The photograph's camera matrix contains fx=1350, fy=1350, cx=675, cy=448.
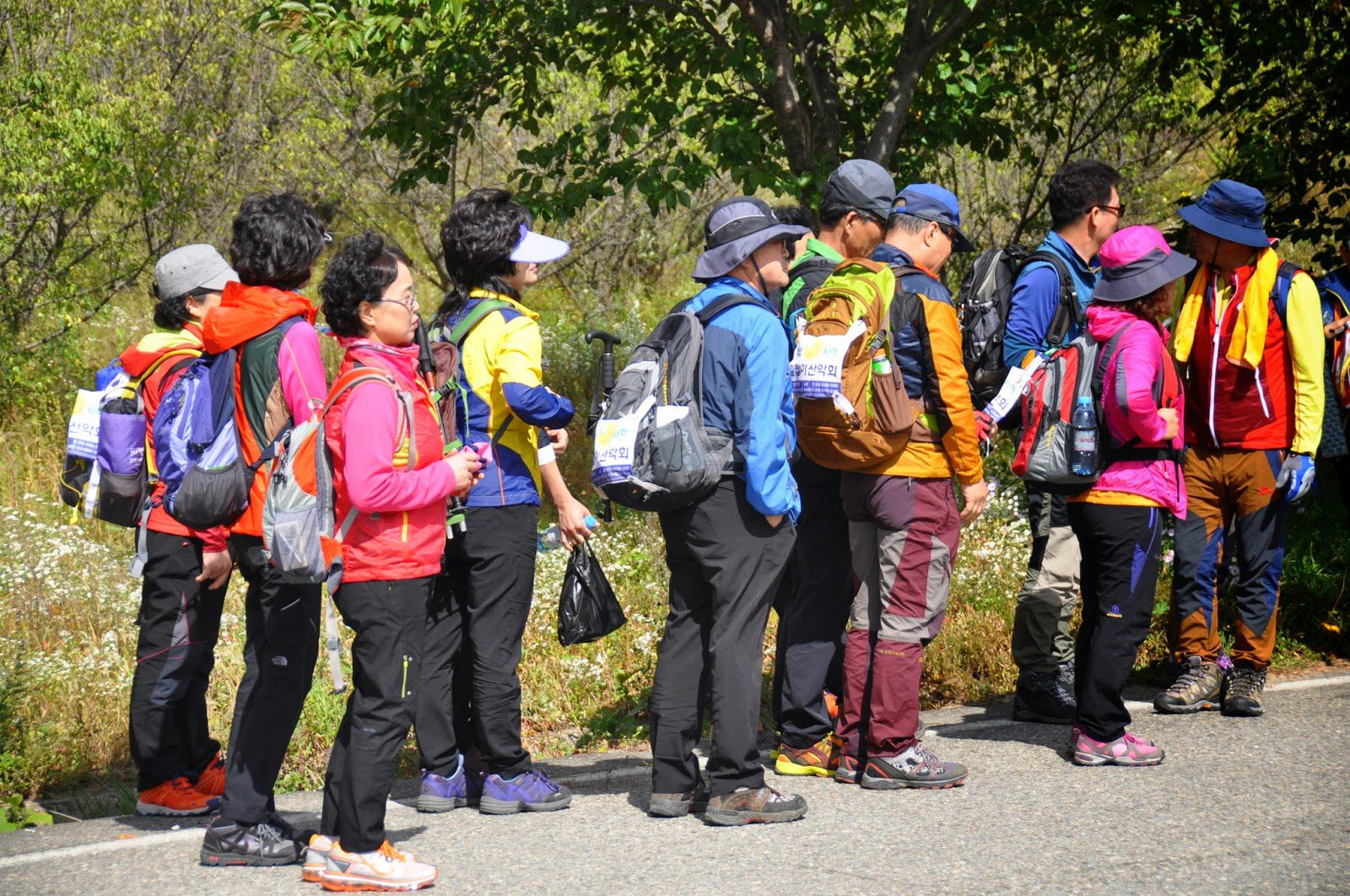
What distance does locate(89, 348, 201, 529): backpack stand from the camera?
4.89 metres

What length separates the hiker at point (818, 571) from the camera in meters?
5.26

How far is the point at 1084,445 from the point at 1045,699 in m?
1.32

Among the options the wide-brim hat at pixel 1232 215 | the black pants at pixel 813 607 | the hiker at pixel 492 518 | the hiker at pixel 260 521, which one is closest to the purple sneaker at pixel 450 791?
the hiker at pixel 492 518

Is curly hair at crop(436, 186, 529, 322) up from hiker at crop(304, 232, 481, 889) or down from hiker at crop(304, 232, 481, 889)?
up

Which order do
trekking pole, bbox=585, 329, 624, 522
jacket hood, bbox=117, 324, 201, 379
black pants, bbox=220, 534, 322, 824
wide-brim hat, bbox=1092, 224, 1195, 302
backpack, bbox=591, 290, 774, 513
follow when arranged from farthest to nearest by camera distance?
wide-brim hat, bbox=1092, 224, 1195, 302, jacket hood, bbox=117, 324, 201, 379, trekking pole, bbox=585, 329, 624, 522, backpack, bbox=591, 290, 774, 513, black pants, bbox=220, 534, 322, 824

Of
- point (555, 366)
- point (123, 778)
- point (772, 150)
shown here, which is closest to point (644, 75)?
point (772, 150)

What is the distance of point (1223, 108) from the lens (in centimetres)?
899

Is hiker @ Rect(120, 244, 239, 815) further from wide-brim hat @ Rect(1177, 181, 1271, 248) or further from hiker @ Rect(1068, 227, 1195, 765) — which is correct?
wide-brim hat @ Rect(1177, 181, 1271, 248)

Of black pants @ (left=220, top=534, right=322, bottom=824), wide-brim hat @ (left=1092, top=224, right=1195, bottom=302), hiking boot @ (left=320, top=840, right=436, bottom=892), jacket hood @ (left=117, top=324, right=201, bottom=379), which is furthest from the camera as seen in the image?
wide-brim hat @ (left=1092, top=224, right=1195, bottom=302)

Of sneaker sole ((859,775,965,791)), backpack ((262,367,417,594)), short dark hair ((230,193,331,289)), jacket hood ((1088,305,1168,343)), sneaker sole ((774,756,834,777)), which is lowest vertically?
sneaker sole ((774,756,834,777))

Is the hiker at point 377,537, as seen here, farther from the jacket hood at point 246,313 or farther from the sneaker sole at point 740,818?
the sneaker sole at point 740,818

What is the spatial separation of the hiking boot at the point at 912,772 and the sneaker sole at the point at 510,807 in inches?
45.6

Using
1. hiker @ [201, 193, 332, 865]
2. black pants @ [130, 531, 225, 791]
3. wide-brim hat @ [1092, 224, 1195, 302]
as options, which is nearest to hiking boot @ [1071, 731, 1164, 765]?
wide-brim hat @ [1092, 224, 1195, 302]

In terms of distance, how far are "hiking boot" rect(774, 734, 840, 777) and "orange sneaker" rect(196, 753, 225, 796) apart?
83.8 inches
